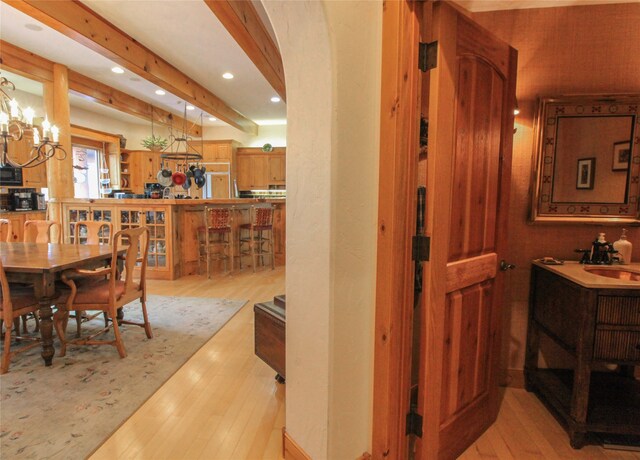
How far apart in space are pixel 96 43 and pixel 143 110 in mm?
3593

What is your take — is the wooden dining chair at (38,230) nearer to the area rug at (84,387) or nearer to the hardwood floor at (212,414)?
the area rug at (84,387)

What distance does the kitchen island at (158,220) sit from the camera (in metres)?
5.04

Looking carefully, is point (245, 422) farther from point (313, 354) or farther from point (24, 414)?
point (24, 414)

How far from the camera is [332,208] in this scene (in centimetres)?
132

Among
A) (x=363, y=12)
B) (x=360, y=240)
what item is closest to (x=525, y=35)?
(x=363, y=12)

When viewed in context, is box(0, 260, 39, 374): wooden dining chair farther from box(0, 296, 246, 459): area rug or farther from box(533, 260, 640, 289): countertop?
box(533, 260, 640, 289): countertop

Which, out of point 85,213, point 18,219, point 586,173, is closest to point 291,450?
point 586,173

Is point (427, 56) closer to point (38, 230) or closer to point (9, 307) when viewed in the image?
point (9, 307)

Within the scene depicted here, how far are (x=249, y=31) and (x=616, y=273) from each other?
3.71 metres

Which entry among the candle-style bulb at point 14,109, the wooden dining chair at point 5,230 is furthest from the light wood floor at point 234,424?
the wooden dining chair at point 5,230

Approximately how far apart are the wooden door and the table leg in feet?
8.59

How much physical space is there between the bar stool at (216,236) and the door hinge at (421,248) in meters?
4.26

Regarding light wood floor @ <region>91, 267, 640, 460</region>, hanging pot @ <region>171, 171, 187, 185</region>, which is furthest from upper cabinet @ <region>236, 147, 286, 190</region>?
light wood floor @ <region>91, 267, 640, 460</region>

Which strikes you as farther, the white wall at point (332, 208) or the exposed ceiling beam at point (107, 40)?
the exposed ceiling beam at point (107, 40)
